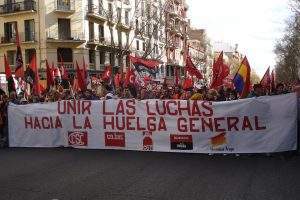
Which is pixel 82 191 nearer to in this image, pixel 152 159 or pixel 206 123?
pixel 152 159

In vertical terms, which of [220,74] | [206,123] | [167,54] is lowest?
[206,123]

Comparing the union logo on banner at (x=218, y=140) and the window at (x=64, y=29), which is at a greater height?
the window at (x=64, y=29)

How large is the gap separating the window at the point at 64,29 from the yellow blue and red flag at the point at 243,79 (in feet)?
129

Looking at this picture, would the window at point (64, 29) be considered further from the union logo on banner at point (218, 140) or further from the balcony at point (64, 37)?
the union logo on banner at point (218, 140)

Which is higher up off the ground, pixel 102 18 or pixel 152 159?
pixel 102 18

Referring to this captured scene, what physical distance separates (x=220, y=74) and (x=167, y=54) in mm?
62595

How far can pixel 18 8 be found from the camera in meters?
53.7

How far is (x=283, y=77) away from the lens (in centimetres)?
8994

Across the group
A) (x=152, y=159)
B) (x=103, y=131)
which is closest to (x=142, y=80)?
(x=103, y=131)

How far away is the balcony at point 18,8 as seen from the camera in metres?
52.7

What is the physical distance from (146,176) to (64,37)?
45.2 m

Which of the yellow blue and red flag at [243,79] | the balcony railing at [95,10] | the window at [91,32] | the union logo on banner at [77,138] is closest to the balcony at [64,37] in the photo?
the window at [91,32]

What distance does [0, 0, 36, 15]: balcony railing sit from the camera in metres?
52.8

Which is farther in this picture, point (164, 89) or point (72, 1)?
point (72, 1)
